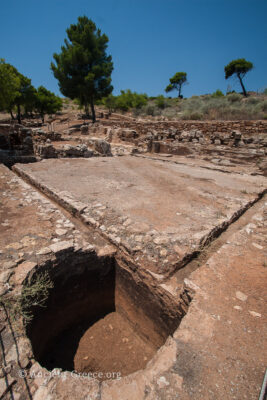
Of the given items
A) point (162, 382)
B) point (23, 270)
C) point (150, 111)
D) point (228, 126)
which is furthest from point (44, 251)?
point (150, 111)

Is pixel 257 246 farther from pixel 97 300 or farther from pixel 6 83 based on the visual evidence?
pixel 6 83

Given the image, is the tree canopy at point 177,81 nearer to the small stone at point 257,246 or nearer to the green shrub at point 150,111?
the green shrub at point 150,111

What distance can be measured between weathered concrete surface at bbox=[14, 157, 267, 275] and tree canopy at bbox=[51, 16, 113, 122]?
55.4 feet

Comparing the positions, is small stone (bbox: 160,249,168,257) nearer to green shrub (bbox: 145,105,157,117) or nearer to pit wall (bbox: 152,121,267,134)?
pit wall (bbox: 152,121,267,134)

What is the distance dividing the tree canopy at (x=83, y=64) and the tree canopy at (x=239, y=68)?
68.4 ft

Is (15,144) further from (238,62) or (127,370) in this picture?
(238,62)

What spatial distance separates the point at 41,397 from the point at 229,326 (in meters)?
1.24

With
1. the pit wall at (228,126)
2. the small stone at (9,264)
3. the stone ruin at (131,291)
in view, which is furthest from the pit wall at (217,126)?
the small stone at (9,264)

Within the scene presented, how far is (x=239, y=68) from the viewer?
2802cm

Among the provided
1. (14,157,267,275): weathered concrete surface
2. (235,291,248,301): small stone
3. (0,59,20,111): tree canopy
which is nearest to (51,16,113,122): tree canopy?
(0,59,20,111): tree canopy

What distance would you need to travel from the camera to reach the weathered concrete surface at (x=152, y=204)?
7.20ft

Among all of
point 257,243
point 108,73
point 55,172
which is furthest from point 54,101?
point 257,243

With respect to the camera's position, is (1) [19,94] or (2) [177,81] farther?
(2) [177,81]

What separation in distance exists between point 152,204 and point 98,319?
6.21 ft
